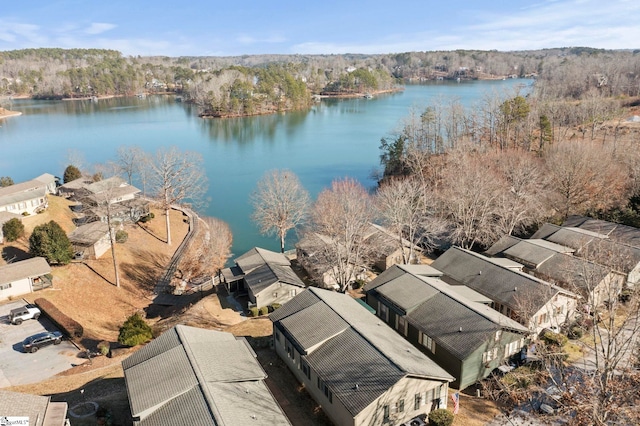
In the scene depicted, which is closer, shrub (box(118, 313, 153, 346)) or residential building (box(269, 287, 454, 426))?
residential building (box(269, 287, 454, 426))

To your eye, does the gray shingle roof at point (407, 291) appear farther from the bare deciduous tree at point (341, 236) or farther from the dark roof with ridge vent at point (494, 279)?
the dark roof with ridge vent at point (494, 279)

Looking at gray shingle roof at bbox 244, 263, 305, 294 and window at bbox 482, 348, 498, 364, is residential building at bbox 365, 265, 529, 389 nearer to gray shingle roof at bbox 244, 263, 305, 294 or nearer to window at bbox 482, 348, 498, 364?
window at bbox 482, 348, 498, 364

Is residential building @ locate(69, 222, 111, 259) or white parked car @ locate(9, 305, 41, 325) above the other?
residential building @ locate(69, 222, 111, 259)

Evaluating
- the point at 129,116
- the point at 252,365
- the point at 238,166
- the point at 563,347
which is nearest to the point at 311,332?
the point at 252,365

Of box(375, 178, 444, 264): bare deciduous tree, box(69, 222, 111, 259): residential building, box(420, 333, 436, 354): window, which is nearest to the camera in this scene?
box(420, 333, 436, 354): window

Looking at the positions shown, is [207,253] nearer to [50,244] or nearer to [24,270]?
[50,244]

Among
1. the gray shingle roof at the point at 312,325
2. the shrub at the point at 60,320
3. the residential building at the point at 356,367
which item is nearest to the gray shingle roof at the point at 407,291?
the residential building at the point at 356,367

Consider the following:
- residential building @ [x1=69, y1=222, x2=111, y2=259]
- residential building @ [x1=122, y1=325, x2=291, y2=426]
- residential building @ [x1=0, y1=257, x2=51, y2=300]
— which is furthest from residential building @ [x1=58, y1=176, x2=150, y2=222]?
residential building @ [x1=122, y1=325, x2=291, y2=426]
